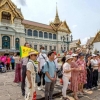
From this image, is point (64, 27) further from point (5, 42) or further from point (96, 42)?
point (5, 42)

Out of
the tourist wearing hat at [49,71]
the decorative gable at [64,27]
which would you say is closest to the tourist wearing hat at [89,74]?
the tourist wearing hat at [49,71]

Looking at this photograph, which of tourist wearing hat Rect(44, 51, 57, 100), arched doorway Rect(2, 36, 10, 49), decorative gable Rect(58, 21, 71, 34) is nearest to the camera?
tourist wearing hat Rect(44, 51, 57, 100)

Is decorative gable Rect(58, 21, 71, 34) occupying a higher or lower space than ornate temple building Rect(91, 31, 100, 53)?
higher

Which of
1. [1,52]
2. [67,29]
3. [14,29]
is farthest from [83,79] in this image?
[67,29]

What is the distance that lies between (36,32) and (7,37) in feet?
27.4

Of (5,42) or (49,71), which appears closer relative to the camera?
(49,71)

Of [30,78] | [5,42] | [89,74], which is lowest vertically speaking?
[89,74]

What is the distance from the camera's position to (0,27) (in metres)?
28.5

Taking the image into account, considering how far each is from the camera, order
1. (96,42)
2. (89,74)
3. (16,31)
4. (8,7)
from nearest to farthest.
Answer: (89,74) → (8,7) → (16,31) → (96,42)

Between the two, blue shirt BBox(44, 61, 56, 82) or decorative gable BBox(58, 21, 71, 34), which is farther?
decorative gable BBox(58, 21, 71, 34)

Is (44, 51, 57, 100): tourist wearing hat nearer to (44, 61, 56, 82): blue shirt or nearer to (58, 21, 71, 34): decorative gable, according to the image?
(44, 61, 56, 82): blue shirt

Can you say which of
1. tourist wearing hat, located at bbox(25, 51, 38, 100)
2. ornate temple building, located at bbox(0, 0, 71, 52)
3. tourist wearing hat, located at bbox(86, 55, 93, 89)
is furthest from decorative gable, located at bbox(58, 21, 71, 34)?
tourist wearing hat, located at bbox(25, 51, 38, 100)

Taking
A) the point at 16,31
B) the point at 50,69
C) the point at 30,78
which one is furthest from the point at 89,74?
the point at 16,31

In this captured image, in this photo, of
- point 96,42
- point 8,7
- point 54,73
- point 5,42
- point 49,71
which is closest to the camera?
point 49,71
